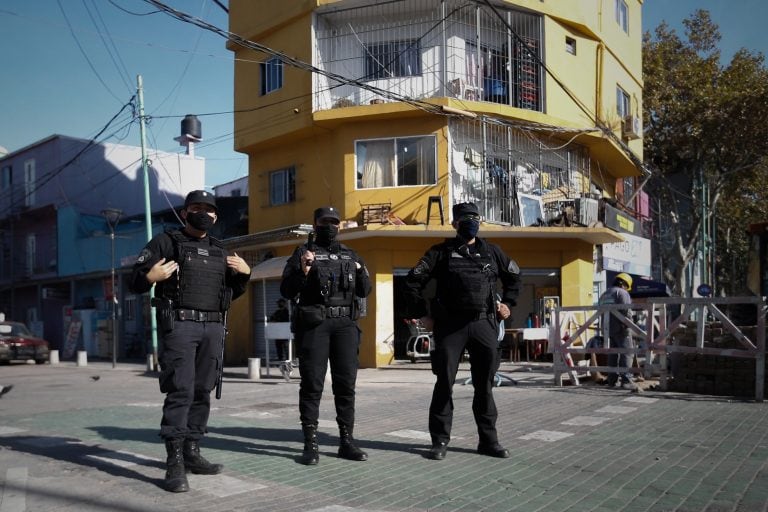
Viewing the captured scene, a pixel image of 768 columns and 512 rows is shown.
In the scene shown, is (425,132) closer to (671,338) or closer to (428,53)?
(428,53)

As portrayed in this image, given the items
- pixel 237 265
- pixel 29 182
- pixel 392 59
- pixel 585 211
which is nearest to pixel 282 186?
pixel 392 59

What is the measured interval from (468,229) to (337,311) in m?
1.26

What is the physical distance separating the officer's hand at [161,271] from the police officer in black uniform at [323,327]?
1.05 meters

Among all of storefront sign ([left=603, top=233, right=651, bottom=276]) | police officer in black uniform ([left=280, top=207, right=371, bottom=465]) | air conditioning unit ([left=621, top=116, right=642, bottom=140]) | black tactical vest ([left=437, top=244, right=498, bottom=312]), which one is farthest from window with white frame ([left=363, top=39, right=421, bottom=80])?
police officer in black uniform ([left=280, top=207, right=371, bottom=465])

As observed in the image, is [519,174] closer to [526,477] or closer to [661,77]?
[661,77]

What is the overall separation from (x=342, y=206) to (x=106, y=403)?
8986 millimetres

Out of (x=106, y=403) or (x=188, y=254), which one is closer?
(x=188, y=254)

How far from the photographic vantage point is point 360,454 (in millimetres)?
5375

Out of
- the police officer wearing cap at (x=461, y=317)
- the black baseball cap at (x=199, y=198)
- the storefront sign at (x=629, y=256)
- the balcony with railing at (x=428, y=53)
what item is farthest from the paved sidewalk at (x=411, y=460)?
the storefront sign at (x=629, y=256)

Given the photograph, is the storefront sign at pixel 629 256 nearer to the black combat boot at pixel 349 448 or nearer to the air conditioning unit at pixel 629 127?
the air conditioning unit at pixel 629 127

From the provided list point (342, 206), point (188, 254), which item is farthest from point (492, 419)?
point (342, 206)

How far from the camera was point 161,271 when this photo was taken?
4570mm

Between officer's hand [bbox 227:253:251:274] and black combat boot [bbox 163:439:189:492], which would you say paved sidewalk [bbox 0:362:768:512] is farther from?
officer's hand [bbox 227:253:251:274]

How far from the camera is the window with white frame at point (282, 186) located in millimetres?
19312
